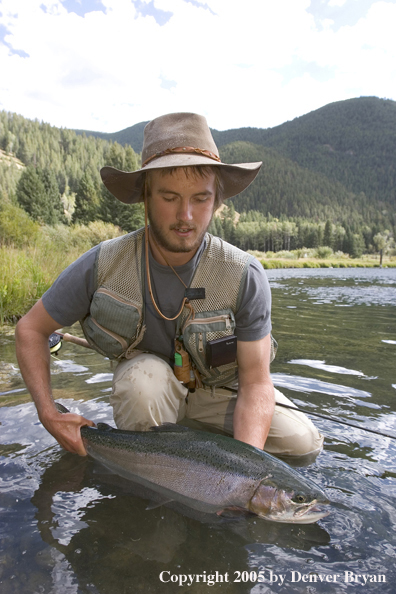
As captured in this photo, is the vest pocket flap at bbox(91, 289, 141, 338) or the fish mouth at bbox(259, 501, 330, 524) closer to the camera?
the fish mouth at bbox(259, 501, 330, 524)

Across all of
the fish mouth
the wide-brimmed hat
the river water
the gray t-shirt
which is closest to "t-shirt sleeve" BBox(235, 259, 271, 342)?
the gray t-shirt

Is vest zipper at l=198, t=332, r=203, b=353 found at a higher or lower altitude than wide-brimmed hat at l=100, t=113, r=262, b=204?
lower

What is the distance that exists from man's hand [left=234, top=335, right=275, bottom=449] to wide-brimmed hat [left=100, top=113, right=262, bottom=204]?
125cm

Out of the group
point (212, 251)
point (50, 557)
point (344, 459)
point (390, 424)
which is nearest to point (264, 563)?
point (50, 557)

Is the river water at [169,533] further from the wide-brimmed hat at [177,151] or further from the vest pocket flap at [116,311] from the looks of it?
the wide-brimmed hat at [177,151]

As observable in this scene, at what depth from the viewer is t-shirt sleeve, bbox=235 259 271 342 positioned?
3.06 meters

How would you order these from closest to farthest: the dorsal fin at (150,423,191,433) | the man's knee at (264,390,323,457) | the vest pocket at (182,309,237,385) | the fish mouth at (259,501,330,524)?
the fish mouth at (259,501,330,524) → the dorsal fin at (150,423,191,433) → the vest pocket at (182,309,237,385) → the man's knee at (264,390,323,457)

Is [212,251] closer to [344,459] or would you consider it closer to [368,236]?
[344,459]

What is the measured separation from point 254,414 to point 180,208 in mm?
1452

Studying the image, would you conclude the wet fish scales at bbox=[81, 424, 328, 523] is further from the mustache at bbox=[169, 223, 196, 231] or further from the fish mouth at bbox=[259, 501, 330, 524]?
the mustache at bbox=[169, 223, 196, 231]

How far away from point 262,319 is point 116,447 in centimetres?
132

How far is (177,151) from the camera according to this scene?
2943mm

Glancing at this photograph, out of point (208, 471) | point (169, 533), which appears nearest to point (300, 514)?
point (208, 471)

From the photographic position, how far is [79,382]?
5.04 m
